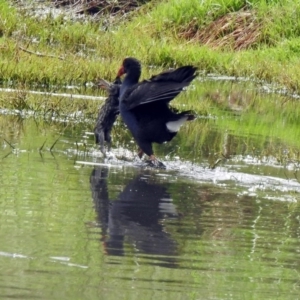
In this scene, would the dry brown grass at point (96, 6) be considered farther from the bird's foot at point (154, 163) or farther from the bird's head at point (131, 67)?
the bird's foot at point (154, 163)

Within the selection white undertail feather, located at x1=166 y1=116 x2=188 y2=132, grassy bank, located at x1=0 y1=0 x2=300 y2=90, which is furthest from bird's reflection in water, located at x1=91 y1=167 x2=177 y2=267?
grassy bank, located at x1=0 y1=0 x2=300 y2=90

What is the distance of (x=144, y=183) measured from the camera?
695 cm

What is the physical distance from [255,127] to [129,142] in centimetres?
192

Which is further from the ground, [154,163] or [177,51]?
[177,51]

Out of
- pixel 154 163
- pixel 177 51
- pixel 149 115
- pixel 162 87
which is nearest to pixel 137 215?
pixel 162 87

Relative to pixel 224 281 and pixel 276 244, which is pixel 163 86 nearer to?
pixel 276 244

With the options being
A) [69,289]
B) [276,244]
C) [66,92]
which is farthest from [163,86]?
[66,92]

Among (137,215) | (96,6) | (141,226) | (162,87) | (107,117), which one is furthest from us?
(96,6)

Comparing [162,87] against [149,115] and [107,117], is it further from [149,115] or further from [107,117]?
[107,117]

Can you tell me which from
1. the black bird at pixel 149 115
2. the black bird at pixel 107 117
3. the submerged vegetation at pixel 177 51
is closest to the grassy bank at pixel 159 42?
the submerged vegetation at pixel 177 51

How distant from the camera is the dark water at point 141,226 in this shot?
14.0 feet

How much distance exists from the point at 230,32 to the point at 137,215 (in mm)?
12393

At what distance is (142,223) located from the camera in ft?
18.2

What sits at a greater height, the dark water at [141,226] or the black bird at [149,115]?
the black bird at [149,115]
